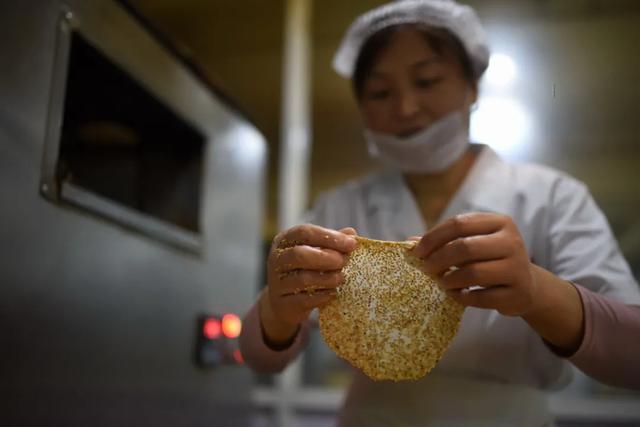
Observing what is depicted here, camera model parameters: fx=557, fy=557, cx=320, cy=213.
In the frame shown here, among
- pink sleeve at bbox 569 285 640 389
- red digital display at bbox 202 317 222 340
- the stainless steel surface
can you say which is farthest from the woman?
red digital display at bbox 202 317 222 340

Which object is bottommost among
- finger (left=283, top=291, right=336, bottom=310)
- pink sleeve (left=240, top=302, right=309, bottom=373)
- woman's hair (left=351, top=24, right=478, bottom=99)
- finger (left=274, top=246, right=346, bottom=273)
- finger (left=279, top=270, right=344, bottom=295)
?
pink sleeve (left=240, top=302, right=309, bottom=373)

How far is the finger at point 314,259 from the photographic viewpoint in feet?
2.01

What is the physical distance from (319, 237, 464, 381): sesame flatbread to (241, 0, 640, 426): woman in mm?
31

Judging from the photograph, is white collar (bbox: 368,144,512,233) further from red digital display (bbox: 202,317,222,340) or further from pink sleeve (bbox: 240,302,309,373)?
red digital display (bbox: 202,317,222,340)

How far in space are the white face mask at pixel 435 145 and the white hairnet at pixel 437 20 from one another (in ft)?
0.41

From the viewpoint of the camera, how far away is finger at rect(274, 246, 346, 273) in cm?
61

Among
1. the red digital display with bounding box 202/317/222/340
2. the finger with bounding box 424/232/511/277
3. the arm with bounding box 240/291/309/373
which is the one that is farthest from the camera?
the red digital display with bounding box 202/317/222/340

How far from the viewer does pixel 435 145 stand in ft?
2.84

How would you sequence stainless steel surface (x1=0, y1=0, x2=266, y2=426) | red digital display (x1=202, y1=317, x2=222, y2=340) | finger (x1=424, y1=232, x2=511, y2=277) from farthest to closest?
red digital display (x1=202, y1=317, x2=222, y2=340)
stainless steel surface (x1=0, y1=0, x2=266, y2=426)
finger (x1=424, y1=232, x2=511, y2=277)

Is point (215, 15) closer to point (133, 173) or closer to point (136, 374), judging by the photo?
point (133, 173)

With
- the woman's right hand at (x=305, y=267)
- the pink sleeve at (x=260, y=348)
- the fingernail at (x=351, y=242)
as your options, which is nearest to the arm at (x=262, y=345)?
the pink sleeve at (x=260, y=348)

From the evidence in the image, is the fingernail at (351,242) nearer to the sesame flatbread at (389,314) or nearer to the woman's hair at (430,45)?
the sesame flatbread at (389,314)

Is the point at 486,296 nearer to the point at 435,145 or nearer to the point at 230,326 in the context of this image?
the point at 435,145

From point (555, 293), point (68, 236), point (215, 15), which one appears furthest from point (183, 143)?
point (555, 293)
